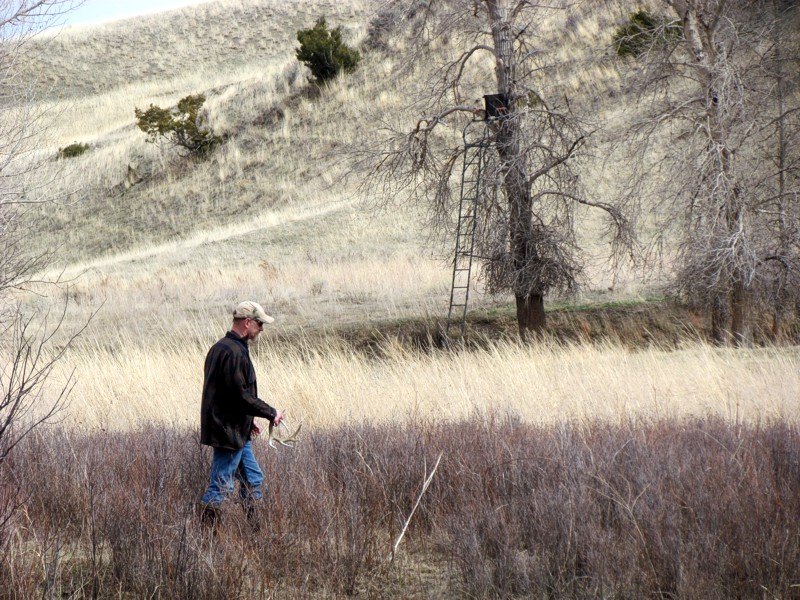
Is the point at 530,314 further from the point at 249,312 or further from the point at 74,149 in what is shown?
the point at 74,149

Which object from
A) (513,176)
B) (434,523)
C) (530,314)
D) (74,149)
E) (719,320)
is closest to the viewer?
(434,523)

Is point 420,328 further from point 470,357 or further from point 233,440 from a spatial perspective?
point 233,440

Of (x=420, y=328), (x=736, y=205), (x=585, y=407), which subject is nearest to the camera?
(x=585, y=407)

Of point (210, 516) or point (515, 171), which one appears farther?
point (515, 171)

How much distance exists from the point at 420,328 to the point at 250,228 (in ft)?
50.5

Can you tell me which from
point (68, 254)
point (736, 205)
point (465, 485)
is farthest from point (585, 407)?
point (68, 254)

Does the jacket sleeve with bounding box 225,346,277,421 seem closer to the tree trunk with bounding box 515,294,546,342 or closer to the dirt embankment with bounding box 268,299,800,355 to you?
the dirt embankment with bounding box 268,299,800,355

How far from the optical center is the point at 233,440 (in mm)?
5535

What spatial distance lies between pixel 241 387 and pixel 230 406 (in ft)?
0.62

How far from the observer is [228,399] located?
5582 millimetres

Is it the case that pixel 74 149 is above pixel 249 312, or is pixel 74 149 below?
above

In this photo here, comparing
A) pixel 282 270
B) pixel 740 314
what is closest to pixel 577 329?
pixel 740 314

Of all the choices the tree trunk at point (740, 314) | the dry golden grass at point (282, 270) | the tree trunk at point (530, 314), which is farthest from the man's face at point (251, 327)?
the tree trunk at point (740, 314)

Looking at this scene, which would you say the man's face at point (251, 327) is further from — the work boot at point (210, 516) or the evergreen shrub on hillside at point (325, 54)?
the evergreen shrub on hillside at point (325, 54)
